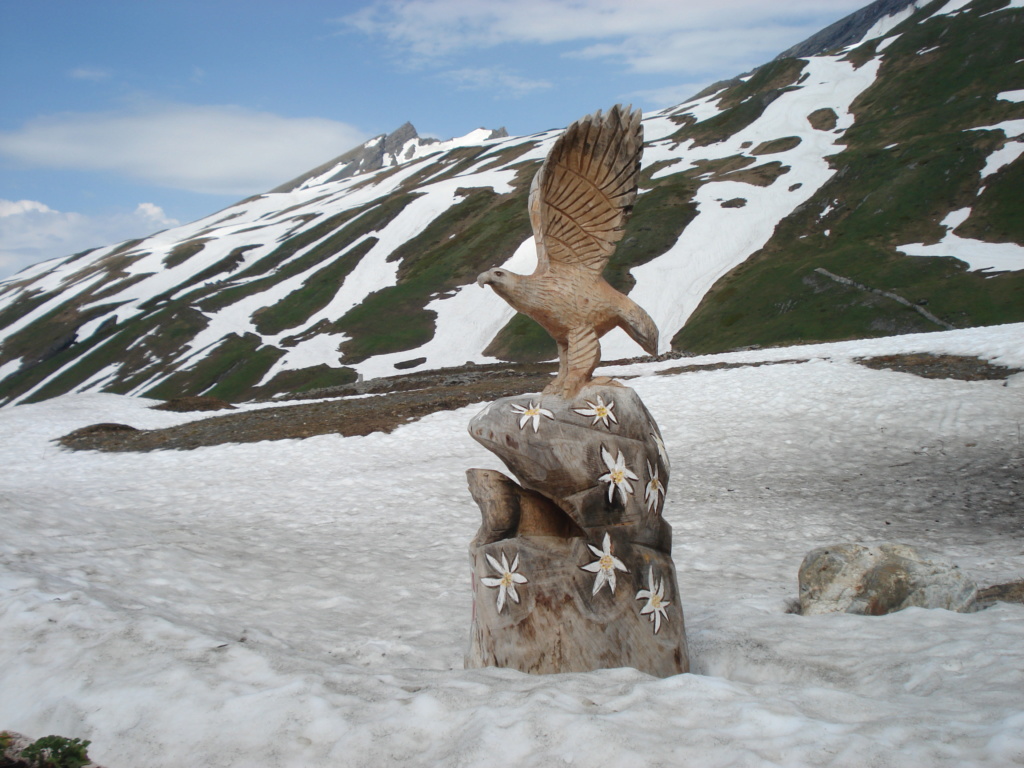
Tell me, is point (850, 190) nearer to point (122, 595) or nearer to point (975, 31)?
point (975, 31)

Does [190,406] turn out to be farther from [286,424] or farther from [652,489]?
[652,489]

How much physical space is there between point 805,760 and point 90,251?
8526 inches

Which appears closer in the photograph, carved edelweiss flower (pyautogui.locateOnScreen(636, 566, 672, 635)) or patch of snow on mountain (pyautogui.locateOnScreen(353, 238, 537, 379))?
carved edelweiss flower (pyautogui.locateOnScreen(636, 566, 672, 635))

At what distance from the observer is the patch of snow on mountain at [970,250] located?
166 feet

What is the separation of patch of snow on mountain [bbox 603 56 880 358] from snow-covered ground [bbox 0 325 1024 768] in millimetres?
36267

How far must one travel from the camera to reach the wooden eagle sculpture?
684 cm

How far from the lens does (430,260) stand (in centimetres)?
8325

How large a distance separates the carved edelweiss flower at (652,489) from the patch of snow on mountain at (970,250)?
54.5m

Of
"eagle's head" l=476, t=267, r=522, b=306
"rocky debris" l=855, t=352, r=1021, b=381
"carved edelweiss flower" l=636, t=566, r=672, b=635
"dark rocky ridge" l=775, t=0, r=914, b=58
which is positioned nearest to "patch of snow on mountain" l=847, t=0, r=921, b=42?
"dark rocky ridge" l=775, t=0, r=914, b=58

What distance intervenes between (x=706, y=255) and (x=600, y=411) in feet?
214

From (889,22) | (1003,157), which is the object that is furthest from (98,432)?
(889,22)

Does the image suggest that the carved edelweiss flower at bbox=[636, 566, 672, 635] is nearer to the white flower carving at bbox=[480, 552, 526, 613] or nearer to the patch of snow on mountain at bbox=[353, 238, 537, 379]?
the white flower carving at bbox=[480, 552, 526, 613]

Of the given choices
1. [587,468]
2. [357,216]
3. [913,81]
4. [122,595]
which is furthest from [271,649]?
[357,216]

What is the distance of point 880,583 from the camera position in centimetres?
789
